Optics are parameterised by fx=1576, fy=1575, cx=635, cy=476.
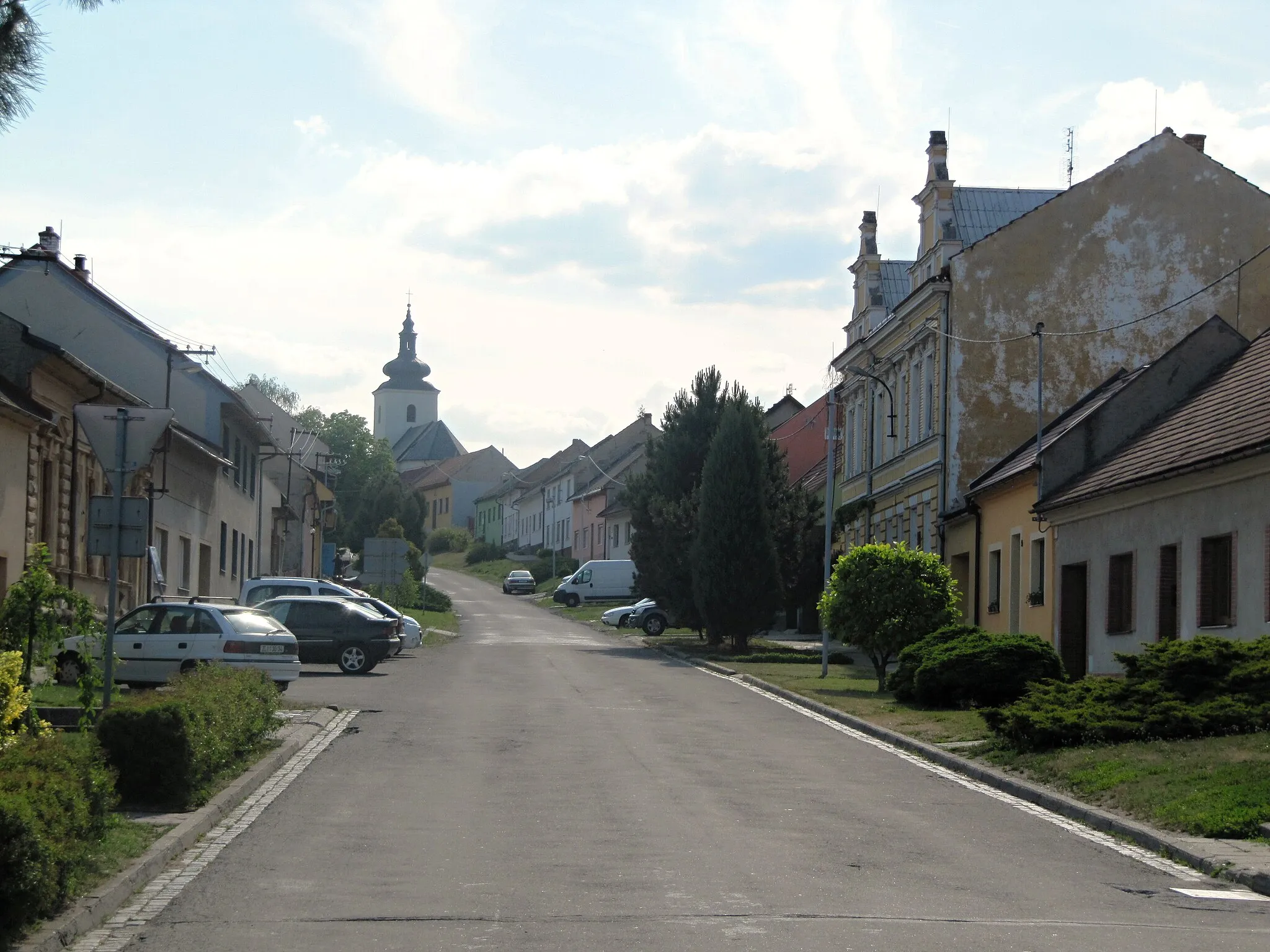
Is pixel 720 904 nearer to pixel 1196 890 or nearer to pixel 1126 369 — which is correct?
pixel 1196 890

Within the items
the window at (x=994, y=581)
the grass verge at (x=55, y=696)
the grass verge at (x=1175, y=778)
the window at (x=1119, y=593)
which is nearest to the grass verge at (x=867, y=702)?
the window at (x=994, y=581)

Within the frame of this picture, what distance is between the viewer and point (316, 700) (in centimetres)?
2414

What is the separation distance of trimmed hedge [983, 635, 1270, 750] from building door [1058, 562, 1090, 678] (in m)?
10.2

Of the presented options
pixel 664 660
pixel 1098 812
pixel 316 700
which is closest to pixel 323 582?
pixel 664 660

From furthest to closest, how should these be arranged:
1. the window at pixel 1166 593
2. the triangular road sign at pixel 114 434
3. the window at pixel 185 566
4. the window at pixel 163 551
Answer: the window at pixel 185 566 → the window at pixel 163 551 → the window at pixel 1166 593 → the triangular road sign at pixel 114 434

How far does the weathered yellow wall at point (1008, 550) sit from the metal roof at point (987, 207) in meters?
9.73

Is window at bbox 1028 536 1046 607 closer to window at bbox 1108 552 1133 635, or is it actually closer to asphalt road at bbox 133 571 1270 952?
window at bbox 1108 552 1133 635

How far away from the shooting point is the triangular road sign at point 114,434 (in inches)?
546

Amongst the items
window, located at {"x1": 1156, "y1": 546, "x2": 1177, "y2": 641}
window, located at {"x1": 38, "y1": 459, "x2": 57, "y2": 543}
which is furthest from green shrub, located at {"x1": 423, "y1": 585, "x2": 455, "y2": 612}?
window, located at {"x1": 1156, "y1": 546, "x2": 1177, "y2": 641}

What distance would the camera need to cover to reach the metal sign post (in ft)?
45.1

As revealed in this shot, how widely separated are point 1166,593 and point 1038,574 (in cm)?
644

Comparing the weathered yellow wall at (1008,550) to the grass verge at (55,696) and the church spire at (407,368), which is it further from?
the church spire at (407,368)

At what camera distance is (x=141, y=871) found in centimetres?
930

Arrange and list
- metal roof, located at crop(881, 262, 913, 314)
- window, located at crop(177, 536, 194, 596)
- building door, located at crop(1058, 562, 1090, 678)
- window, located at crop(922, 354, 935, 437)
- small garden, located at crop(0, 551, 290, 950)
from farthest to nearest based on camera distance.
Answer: metal roof, located at crop(881, 262, 913, 314)
window, located at crop(177, 536, 194, 596)
window, located at crop(922, 354, 935, 437)
building door, located at crop(1058, 562, 1090, 678)
small garden, located at crop(0, 551, 290, 950)
